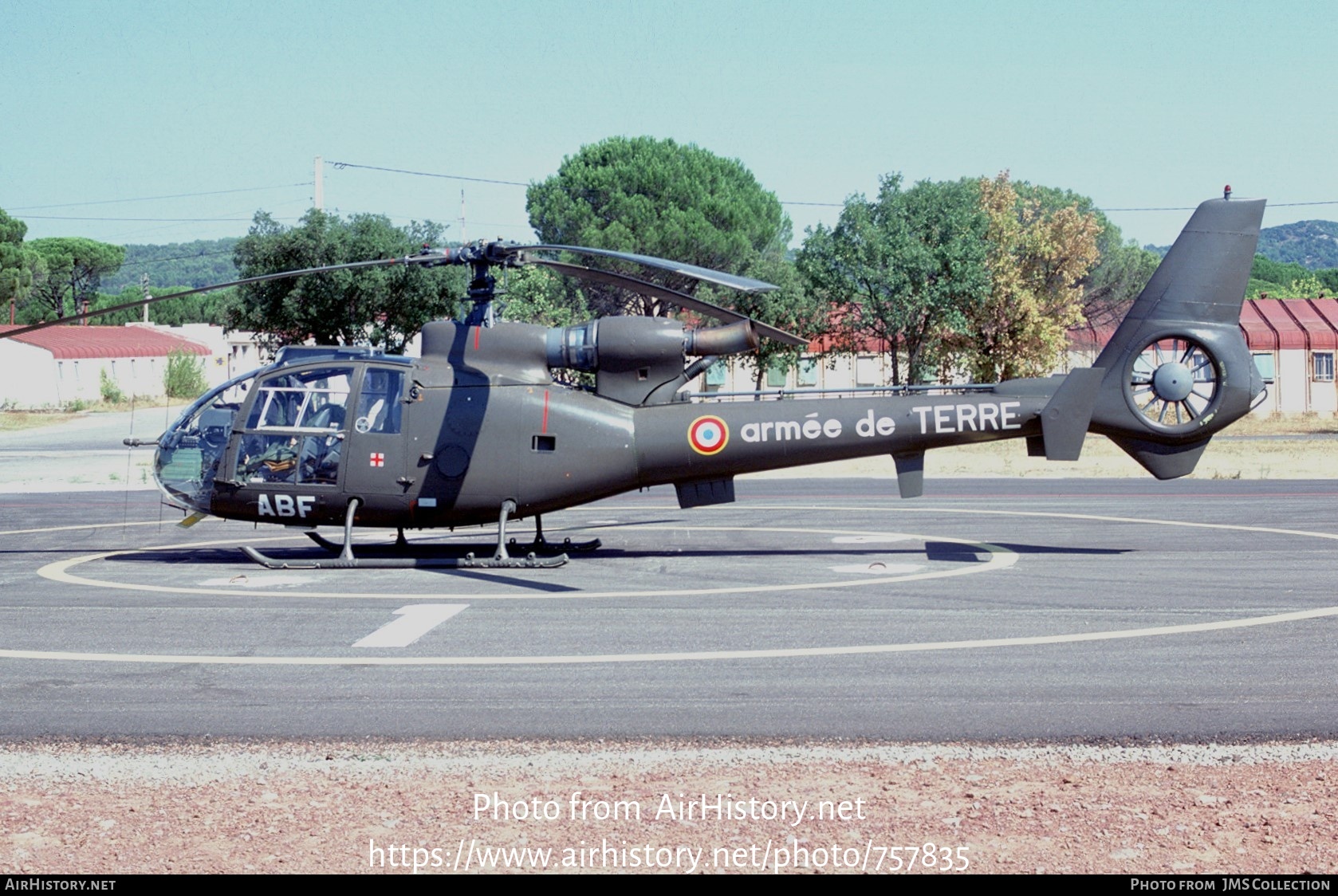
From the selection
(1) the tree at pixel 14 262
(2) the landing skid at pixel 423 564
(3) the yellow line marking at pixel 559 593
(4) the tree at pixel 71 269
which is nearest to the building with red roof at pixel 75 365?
(1) the tree at pixel 14 262

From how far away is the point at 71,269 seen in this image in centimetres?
13850

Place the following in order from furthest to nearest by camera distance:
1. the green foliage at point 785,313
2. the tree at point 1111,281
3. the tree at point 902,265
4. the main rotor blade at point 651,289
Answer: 1. the tree at point 1111,281
2. the green foliage at point 785,313
3. the tree at point 902,265
4. the main rotor blade at point 651,289

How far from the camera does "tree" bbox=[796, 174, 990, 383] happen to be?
176ft

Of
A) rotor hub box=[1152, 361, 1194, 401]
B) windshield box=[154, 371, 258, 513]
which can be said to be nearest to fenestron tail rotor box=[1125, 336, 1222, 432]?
rotor hub box=[1152, 361, 1194, 401]

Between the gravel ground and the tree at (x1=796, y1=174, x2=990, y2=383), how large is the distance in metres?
46.7

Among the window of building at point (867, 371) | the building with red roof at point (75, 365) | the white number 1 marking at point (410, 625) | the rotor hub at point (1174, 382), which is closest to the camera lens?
the white number 1 marking at point (410, 625)

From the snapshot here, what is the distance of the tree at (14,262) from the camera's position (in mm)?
97250

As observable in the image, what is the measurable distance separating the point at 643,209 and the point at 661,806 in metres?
63.9

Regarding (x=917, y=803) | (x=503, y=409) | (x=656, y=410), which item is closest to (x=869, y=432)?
(x=656, y=410)

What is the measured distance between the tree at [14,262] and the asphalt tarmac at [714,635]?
88.3 metres

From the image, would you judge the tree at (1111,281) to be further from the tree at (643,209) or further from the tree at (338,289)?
the tree at (338,289)

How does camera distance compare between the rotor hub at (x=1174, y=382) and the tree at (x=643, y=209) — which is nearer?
the rotor hub at (x=1174, y=382)

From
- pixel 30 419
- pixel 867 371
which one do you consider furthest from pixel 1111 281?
pixel 30 419

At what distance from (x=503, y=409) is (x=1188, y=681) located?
8403 millimetres
